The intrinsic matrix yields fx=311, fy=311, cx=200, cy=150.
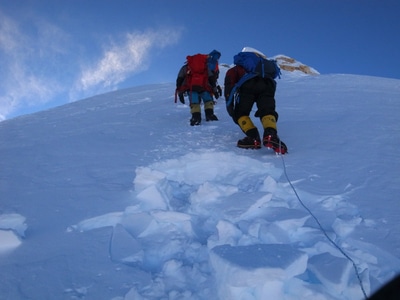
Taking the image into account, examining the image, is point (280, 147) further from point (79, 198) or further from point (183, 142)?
point (79, 198)

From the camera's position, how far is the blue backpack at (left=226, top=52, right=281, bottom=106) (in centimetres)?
360

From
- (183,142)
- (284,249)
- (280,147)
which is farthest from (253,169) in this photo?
(284,249)

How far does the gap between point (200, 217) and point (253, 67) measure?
2210 millimetres

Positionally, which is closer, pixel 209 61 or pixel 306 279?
pixel 306 279

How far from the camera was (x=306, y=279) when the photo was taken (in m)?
1.43

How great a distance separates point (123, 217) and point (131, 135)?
2.42 metres

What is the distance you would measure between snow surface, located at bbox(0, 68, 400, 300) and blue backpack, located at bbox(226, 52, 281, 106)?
74 cm

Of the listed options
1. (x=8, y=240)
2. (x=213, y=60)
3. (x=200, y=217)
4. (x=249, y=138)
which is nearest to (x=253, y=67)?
(x=249, y=138)

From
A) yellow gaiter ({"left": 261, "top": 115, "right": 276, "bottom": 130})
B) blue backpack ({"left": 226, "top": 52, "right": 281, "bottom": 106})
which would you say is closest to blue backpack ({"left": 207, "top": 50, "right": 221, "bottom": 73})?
blue backpack ({"left": 226, "top": 52, "right": 281, "bottom": 106})

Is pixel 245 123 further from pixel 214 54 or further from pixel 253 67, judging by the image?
pixel 214 54

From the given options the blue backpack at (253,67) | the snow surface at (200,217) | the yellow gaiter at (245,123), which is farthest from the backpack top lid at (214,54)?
the yellow gaiter at (245,123)

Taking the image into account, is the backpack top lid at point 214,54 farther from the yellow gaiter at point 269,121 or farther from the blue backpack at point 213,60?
the yellow gaiter at point 269,121

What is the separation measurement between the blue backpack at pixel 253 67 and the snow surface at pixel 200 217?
74 centimetres

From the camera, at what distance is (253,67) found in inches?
142
